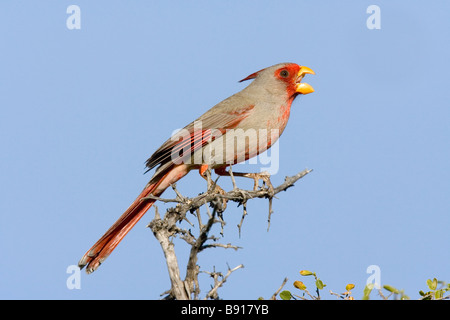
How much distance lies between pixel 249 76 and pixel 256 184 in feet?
5.51

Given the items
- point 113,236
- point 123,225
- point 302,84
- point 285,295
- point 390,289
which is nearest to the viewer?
point 390,289

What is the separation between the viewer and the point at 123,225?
18.9 feet

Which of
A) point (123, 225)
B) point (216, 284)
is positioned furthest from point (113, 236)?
point (216, 284)

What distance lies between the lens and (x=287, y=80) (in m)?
6.80

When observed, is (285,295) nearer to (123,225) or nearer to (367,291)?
(367,291)

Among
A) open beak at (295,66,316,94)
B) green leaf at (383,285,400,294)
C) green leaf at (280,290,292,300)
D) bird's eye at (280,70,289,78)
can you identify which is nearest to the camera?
green leaf at (383,285,400,294)

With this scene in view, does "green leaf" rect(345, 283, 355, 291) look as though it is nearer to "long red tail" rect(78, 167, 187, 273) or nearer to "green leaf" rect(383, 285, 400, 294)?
"green leaf" rect(383, 285, 400, 294)

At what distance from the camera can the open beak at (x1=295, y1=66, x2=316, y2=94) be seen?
6.73 meters

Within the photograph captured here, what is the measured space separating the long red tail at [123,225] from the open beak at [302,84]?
1.52m

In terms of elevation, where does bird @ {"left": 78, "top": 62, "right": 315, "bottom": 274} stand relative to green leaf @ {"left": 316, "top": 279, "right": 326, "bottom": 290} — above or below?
above

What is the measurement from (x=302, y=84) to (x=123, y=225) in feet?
7.80

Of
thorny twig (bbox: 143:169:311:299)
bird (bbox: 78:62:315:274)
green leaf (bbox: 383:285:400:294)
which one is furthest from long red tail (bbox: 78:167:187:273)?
green leaf (bbox: 383:285:400:294)

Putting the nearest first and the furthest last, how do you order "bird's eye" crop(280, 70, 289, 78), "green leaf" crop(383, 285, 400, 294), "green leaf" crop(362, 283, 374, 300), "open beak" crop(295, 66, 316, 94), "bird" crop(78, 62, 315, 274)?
"green leaf" crop(383, 285, 400, 294), "green leaf" crop(362, 283, 374, 300), "bird" crop(78, 62, 315, 274), "open beak" crop(295, 66, 316, 94), "bird's eye" crop(280, 70, 289, 78)

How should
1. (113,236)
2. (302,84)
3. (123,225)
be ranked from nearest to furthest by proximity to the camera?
(113,236)
(123,225)
(302,84)
